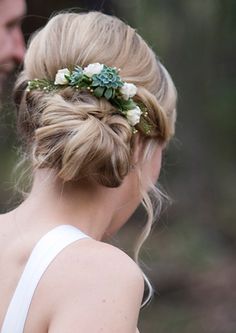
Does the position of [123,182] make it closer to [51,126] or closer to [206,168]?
[51,126]

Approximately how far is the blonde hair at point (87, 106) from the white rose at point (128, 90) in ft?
0.09

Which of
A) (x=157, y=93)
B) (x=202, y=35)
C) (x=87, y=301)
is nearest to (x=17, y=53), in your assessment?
(x=157, y=93)

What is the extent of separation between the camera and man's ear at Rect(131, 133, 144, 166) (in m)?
2.74

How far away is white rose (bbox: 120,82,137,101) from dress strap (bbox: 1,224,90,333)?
1.34 feet

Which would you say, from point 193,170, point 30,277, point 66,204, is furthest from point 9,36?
point 193,170

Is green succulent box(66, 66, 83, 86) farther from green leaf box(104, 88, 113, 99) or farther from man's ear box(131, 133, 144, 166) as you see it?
man's ear box(131, 133, 144, 166)

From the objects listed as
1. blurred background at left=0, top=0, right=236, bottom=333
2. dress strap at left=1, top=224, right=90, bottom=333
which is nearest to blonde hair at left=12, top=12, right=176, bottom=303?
dress strap at left=1, top=224, right=90, bottom=333

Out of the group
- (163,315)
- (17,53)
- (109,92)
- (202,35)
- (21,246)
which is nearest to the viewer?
(21,246)

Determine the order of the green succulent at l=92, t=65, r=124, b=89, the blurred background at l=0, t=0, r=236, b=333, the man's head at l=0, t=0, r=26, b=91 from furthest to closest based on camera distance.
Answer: the blurred background at l=0, t=0, r=236, b=333
the man's head at l=0, t=0, r=26, b=91
the green succulent at l=92, t=65, r=124, b=89

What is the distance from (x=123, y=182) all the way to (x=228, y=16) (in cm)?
646

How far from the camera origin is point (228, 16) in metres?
8.98

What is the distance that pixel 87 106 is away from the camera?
263cm

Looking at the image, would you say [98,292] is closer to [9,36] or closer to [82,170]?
[82,170]

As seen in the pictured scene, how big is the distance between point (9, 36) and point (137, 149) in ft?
10.1
